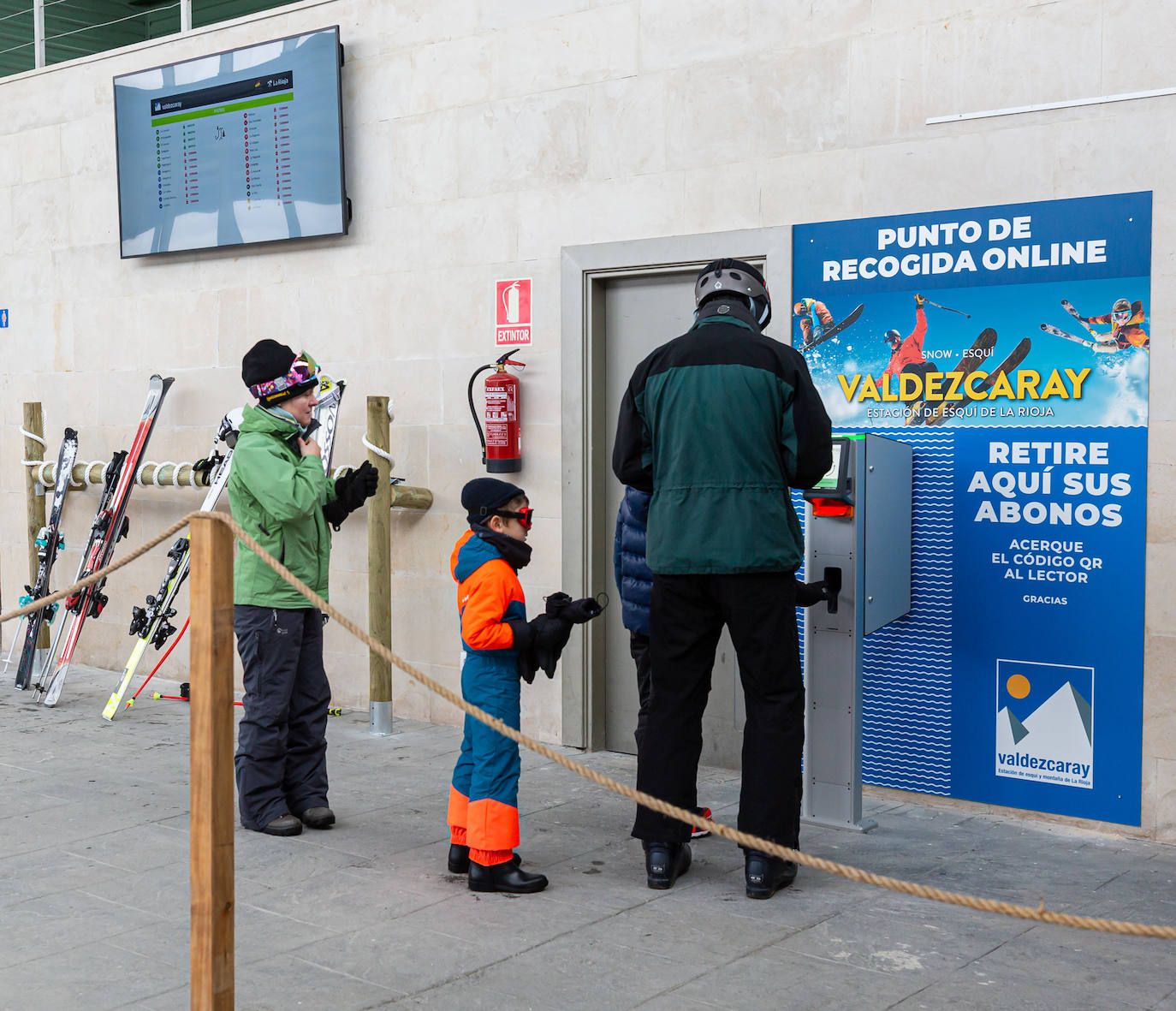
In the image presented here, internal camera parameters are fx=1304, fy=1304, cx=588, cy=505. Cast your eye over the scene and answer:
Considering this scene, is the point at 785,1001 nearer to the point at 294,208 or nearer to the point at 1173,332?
the point at 1173,332

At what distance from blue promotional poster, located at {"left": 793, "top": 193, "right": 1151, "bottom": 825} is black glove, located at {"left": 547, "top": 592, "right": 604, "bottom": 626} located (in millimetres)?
1539

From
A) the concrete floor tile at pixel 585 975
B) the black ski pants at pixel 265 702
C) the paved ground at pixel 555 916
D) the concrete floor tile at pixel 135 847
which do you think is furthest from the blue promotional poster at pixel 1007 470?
the concrete floor tile at pixel 135 847

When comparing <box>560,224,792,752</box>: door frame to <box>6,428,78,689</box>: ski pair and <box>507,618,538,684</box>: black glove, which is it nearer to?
<box>507,618,538,684</box>: black glove

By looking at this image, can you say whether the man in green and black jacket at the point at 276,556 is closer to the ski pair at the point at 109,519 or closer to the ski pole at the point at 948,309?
the ski pole at the point at 948,309

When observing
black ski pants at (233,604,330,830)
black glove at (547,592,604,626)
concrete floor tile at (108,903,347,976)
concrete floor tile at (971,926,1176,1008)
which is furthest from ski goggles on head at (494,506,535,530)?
concrete floor tile at (971,926,1176,1008)

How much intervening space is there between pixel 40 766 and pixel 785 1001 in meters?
3.62

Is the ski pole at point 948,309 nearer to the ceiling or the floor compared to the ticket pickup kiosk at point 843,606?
nearer to the ceiling

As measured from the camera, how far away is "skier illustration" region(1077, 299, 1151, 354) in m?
4.26

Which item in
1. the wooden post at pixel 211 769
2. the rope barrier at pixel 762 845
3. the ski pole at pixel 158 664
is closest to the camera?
the rope barrier at pixel 762 845

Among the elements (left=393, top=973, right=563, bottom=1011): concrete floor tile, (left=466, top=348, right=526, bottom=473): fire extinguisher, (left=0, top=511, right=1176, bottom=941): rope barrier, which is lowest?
(left=393, top=973, right=563, bottom=1011): concrete floor tile

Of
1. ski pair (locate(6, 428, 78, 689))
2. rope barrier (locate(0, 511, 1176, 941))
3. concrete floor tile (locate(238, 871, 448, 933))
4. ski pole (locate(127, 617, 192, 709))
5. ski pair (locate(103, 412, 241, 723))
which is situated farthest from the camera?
ski pair (locate(6, 428, 78, 689))

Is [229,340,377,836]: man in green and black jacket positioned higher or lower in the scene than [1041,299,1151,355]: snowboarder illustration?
lower

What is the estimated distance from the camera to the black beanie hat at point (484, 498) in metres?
3.81

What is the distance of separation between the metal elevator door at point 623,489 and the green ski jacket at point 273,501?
1456 mm
